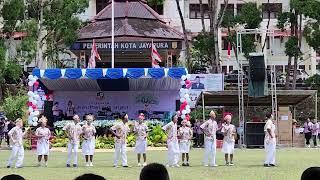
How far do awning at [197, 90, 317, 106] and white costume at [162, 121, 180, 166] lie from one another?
47.2 feet

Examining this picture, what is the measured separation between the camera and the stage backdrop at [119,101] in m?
43.1

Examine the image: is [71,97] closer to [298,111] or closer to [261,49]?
[261,49]

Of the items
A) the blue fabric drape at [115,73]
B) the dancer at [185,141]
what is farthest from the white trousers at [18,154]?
the blue fabric drape at [115,73]

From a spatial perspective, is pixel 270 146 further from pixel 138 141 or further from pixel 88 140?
pixel 88 140

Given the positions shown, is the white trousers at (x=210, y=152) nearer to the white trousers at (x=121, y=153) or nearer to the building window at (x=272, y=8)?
the white trousers at (x=121, y=153)

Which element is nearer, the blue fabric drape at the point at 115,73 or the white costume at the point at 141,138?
the white costume at the point at 141,138

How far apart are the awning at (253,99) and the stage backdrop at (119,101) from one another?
7.26 ft

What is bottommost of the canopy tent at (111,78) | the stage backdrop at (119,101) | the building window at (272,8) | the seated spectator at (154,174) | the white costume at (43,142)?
the white costume at (43,142)

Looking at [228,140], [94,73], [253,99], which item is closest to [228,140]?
[228,140]

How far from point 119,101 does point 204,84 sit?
21.2 ft

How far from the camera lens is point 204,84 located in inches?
1847

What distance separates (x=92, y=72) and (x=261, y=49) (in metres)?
19.1

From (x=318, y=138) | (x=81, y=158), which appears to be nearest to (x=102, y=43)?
(x=318, y=138)

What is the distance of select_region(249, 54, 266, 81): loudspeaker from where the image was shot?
3534 cm
